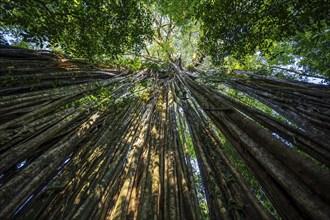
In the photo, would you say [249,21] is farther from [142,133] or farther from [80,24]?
[80,24]

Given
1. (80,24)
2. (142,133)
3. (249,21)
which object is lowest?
(142,133)

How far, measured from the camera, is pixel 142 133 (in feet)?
7.53

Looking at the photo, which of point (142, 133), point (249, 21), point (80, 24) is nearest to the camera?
point (142, 133)

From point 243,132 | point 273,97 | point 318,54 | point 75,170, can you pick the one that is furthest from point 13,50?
point 318,54

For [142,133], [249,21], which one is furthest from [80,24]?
[249,21]

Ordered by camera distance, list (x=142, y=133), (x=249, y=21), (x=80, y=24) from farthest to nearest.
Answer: (x=249, y=21) → (x=80, y=24) → (x=142, y=133)

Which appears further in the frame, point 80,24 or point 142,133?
point 80,24

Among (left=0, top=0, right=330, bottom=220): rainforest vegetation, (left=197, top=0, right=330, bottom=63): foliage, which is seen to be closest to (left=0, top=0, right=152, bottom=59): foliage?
(left=0, top=0, right=330, bottom=220): rainforest vegetation

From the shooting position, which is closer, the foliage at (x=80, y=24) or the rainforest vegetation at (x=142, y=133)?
the rainforest vegetation at (x=142, y=133)

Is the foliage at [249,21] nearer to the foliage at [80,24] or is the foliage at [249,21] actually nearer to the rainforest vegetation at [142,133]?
the rainforest vegetation at [142,133]

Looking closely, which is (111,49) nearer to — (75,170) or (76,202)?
(75,170)

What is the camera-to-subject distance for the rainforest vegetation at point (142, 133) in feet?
4.22

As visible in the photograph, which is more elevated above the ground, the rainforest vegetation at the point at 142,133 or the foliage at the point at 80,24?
the foliage at the point at 80,24

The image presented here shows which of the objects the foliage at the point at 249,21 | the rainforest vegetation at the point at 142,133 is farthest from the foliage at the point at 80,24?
the foliage at the point at 249,21
